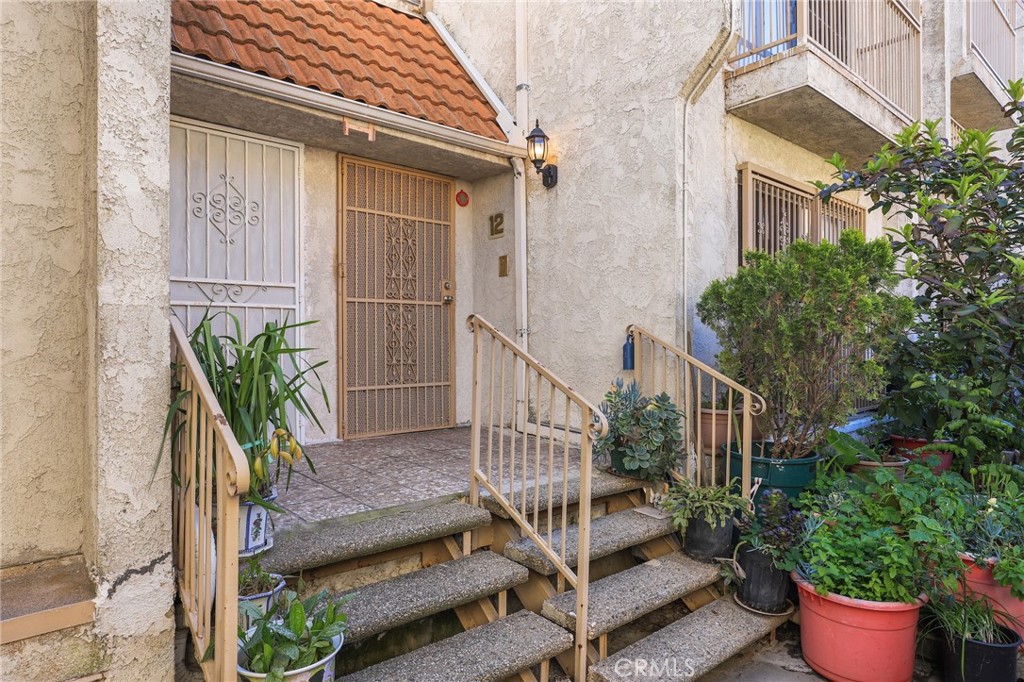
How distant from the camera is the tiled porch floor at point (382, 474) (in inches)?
121

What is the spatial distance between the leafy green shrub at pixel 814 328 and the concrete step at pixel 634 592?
1114 mm

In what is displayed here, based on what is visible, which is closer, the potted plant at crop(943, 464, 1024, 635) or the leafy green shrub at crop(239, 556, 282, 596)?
the leafy green shrub at crop(239, 556, 282, 596)

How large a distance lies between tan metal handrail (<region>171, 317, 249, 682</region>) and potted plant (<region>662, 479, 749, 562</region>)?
8.15 ft

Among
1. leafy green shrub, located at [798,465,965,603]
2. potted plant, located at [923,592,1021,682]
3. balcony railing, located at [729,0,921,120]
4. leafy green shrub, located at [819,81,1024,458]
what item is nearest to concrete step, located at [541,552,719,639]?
leafy green shrub, located at [798,465,965,603]

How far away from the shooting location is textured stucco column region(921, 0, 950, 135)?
634cm

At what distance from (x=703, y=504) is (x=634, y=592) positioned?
71 cm

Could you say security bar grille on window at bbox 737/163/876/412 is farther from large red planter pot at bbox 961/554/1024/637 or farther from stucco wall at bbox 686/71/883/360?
large red planter pot at bbox 961/554/1024/637

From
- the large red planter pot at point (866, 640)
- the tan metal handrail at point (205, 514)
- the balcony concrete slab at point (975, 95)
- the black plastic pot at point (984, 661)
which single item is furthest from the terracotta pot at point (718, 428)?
the balcony concrete slab at point (975, 95)

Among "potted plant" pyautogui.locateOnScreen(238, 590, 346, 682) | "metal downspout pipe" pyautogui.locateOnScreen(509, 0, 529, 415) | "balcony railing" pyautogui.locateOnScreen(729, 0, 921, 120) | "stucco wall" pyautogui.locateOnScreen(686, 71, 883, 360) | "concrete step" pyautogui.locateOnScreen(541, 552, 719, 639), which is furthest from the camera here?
"metal downspout pipe" pyautogui.locateOnScreen(509, 0, 529, 415)

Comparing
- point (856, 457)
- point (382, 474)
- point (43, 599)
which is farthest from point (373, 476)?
point (856, 457)

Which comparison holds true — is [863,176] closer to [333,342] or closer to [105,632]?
[333,342]

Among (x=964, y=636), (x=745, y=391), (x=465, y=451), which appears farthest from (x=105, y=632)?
(x=964, y=636)

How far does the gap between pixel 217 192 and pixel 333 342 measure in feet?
4.58

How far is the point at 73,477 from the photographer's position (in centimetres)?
201
